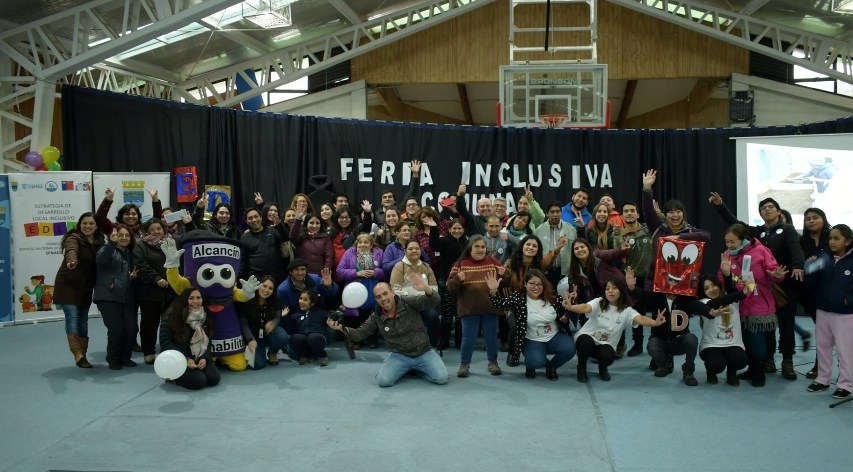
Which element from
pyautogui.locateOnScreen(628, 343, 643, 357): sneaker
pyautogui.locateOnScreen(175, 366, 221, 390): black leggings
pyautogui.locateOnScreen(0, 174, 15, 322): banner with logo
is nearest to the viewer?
pyautogui.locateOnScreen(175, 366, 221, 390): black leggings

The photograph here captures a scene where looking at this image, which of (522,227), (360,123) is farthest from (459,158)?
(522,227)

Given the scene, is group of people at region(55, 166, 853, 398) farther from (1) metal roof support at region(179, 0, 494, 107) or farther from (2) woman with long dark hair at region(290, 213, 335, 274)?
(1) metal roof support at region(179, 0, 494, 107)

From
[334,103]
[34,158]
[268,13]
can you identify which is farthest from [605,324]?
[334,103]

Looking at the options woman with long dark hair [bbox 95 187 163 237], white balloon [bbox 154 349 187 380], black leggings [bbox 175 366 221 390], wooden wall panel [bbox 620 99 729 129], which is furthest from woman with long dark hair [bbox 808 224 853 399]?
wooden wall panel [bbox 620 99 729 129]

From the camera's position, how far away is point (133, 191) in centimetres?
829

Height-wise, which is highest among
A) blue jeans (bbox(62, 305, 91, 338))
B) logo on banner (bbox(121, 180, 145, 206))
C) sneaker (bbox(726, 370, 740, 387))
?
logo on banner (bbox(121, 180, 145, 206))

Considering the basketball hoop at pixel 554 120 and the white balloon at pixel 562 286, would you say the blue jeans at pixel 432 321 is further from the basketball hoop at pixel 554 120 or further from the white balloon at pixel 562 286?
the basketball hoop at pixel 554 120

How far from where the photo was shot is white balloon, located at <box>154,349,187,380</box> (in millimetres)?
4953

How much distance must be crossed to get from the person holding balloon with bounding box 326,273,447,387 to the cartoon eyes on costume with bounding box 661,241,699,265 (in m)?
1.87

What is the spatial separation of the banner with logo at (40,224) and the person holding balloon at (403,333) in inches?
164

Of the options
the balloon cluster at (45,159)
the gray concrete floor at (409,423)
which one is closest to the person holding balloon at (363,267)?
the gray concrete floor at (409,423)

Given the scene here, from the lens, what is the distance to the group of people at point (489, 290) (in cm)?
529

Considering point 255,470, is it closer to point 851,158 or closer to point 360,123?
point 360,123

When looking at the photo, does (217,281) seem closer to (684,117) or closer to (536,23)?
(536,23)
